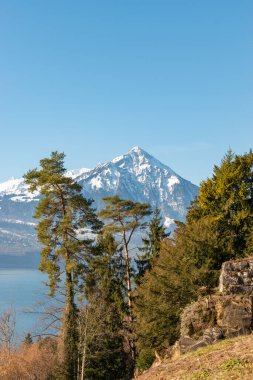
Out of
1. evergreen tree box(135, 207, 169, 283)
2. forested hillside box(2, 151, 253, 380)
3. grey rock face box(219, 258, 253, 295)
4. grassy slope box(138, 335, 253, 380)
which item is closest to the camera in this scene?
grassy slope box(138, 335, 253, 380)

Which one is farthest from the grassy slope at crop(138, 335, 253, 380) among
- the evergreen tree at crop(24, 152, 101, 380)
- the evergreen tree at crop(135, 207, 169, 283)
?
the evergreen tree at crop(135, 207, 169, 283)

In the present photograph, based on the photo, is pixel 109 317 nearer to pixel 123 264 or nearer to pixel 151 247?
pixel 123 264

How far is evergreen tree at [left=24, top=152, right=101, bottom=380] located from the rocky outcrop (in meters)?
12.8

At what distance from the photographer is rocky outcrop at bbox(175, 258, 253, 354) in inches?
771

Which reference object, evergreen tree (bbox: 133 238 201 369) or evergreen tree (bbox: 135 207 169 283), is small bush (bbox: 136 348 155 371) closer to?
evergreen tree (bbox: 133 238 201 369)

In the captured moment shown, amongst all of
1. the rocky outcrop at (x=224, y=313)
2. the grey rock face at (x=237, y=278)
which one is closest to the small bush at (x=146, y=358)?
the rocky outcrop at (x=224, y=313)

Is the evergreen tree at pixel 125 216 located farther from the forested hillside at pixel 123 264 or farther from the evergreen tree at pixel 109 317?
the evergreen tree at pixel 109 317

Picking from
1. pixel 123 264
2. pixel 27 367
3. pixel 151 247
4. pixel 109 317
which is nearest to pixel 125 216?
pixel 123 264

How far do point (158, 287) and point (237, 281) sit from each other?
8.42 metres

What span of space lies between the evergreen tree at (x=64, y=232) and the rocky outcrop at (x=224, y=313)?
41.9 ft

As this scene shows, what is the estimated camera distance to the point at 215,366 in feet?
40.9

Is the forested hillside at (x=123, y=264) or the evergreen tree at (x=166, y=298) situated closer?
the evergreen tree at (x=166, y=298)

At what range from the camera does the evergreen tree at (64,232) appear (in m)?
32.6

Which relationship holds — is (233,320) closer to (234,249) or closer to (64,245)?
(234,249)
